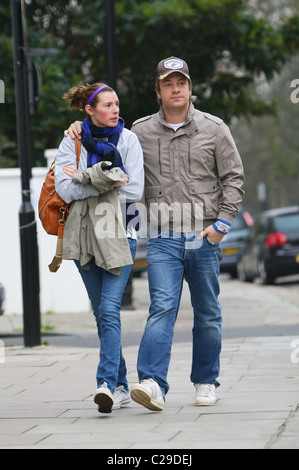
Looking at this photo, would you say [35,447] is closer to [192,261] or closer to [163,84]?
[192,261]

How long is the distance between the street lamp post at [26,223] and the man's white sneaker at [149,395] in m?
3.99

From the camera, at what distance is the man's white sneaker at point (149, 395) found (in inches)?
215

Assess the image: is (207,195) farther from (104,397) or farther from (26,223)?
(26,223)

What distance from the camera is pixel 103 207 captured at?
18.7ft

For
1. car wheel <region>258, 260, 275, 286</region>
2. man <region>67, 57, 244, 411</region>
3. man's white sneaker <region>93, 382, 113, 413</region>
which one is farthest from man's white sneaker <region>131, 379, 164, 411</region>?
car wheel <region>258, 260, 275, 286</region>

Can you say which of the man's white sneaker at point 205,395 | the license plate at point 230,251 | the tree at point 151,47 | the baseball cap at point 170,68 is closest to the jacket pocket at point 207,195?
the baseball cap at point 170,68

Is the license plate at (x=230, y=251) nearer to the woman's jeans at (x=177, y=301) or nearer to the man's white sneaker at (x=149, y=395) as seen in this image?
the woman's jeans at (x=177, y=301)

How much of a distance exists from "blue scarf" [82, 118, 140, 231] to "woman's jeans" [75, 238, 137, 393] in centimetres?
32

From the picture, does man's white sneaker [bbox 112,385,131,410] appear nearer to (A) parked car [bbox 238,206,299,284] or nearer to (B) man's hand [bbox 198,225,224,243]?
(B) man's hand [bbox 198,225,224,243]

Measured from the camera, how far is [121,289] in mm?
5684

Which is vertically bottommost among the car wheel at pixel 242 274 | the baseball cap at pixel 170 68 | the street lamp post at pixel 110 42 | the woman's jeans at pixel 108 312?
the car wheel at pixel 242 274
